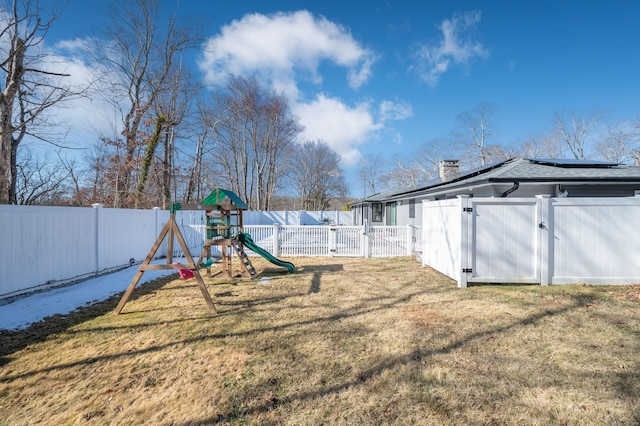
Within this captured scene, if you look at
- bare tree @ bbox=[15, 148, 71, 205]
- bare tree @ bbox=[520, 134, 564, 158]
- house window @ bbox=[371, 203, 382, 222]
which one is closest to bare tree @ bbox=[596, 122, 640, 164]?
bare tree @ bbox=[520, 134, 564, 158]

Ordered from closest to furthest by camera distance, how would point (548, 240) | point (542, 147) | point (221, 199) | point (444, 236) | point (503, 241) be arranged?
point (548, 240)
point (503, 241)
point (444, 236)
point (221, 199)
point (542, 147)

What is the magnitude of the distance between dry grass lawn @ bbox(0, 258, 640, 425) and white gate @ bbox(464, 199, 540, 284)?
2.30ft

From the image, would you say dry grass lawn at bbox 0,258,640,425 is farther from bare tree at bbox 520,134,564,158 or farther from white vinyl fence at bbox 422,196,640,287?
bare tree at bbox 520,134,564,158

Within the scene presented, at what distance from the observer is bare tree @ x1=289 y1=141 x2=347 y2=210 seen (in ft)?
119

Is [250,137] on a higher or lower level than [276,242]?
higher

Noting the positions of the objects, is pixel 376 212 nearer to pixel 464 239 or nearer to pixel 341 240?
pixel 341 240

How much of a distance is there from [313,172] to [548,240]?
32.9 meters

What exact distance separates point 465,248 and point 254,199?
26.3 meters

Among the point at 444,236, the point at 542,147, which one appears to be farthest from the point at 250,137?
the point at 542,147

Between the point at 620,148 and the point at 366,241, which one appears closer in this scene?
the point at 366,241

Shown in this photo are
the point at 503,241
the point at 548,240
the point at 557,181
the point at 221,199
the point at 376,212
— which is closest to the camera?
the point at 548,240

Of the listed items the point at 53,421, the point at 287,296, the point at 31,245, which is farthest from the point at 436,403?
the point at 31,245

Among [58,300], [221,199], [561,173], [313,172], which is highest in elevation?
[313,172]

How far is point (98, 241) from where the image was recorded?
6754 mm
